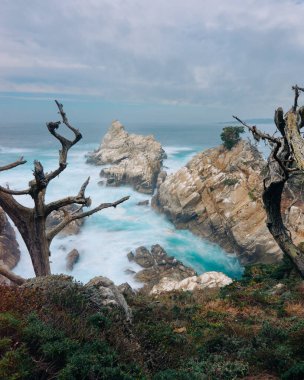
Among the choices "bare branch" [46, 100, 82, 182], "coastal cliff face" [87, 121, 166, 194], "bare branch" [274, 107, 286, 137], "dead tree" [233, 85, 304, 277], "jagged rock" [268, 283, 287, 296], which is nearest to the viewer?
"dead tree" [233, 85, 304, 277]

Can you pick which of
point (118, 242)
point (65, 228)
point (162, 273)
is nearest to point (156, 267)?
point (162, 273)

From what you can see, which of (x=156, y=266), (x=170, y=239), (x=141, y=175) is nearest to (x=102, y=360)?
(x=156, y=266)

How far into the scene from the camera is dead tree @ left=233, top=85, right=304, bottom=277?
6.93m

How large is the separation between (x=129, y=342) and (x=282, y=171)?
Result: 465 centimetres

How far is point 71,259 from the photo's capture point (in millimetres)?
34625

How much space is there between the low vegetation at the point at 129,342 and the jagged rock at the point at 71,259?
2321 cm

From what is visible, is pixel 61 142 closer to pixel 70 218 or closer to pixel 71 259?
pixel 70 218

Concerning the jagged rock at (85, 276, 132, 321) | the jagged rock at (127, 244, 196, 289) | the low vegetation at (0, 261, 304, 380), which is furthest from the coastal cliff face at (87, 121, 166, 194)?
the jagged rock at (85, 276, 132, 321)

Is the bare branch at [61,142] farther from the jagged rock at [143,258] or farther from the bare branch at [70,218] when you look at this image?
the jagged rock at [143,258]

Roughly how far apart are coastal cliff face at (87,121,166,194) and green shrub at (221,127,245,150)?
22516 mm

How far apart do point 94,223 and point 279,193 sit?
42094 mm

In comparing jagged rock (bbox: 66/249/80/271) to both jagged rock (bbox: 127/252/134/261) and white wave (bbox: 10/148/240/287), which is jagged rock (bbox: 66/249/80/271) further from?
jagged rock (bbox: 127/252/134/261)

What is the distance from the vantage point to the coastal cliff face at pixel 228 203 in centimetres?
3294

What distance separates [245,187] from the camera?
37.3 metres
